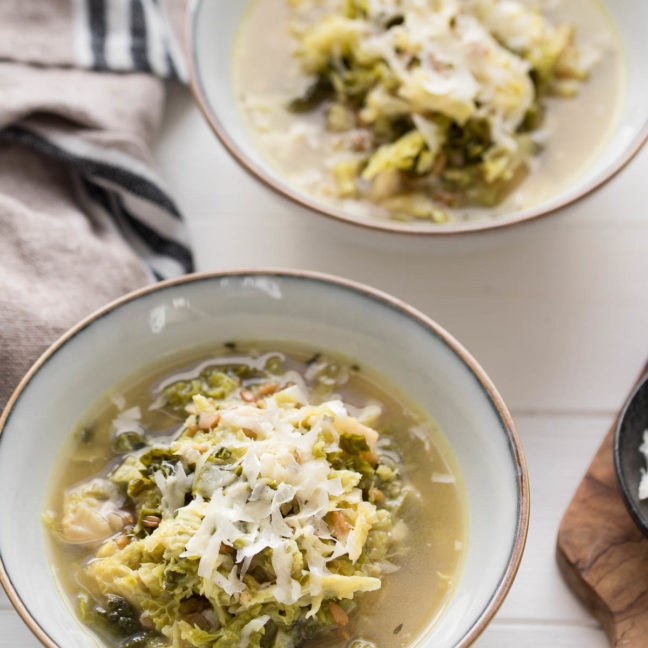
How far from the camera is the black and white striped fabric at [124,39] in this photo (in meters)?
3.51

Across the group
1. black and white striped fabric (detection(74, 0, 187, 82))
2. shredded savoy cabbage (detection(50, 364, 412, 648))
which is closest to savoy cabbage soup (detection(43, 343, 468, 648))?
shredded savoy cabbage (detection(50, 364, 412, 648))

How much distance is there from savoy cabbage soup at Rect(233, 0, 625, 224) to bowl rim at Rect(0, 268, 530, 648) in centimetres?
58

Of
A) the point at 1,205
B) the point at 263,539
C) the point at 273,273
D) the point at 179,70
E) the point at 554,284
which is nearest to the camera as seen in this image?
the point at 263,539

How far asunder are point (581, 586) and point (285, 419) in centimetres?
96

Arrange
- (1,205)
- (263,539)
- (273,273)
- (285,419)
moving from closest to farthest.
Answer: (263,539) < (285,419) < (273,273) < (1,205)

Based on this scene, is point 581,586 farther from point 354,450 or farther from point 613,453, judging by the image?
point 354,450

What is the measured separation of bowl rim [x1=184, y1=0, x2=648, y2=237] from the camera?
2836 millimetres

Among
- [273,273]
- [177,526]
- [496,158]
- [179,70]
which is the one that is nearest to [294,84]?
[179,70]

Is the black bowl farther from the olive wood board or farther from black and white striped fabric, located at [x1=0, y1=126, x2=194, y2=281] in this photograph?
black and white striped fabric, located at [x1=0, y1=126, x2=194, y2=281]

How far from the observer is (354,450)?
2.51m

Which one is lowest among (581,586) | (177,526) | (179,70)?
(581,586)

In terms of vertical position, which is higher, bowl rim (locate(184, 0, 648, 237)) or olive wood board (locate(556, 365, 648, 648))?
bowl rim (locate(184, 0, 648, 237))

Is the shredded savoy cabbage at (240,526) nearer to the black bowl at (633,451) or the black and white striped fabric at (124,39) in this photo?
the black bowl at (633,451)

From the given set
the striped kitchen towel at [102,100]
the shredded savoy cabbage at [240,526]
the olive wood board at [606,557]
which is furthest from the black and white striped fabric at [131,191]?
the olive wood board at [606,557]
